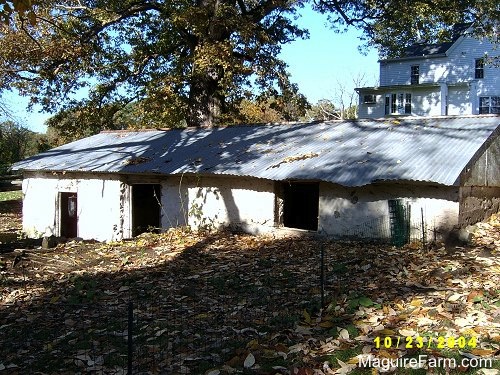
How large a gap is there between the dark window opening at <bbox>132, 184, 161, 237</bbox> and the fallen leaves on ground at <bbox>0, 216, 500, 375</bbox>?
434 centimetres

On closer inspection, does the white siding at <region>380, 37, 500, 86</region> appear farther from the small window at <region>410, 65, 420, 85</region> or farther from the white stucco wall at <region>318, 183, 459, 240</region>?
the white stucco wall at <region>318, 183, 459, 240</region>

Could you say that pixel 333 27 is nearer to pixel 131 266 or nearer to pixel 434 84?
pixel 434 84

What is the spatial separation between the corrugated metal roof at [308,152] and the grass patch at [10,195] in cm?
1453

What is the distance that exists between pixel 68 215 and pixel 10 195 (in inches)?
768

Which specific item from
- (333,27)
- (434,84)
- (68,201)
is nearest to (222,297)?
(68,201)

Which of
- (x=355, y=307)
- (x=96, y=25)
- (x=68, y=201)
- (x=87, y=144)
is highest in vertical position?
(x=96, y=25)

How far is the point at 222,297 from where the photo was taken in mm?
8031

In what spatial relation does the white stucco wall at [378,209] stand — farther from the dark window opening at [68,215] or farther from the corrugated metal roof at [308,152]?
the dark window opening at [68,215]

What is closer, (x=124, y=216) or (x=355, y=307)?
(x=355, y=307)

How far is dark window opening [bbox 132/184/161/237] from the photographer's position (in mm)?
16484

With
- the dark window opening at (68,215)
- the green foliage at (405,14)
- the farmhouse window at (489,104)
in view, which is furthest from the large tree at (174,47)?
the farmhouse window at (489,104)

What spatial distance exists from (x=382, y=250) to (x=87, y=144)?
1407 centimetres

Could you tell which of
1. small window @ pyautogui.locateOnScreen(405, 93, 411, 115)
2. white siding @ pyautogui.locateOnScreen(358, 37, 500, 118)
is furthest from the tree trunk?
small window @ pyautogui.locateOnScreen(405, 93, 411, 115)

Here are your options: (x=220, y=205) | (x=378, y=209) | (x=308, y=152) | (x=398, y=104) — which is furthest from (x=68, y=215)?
(x=398, y=104)
